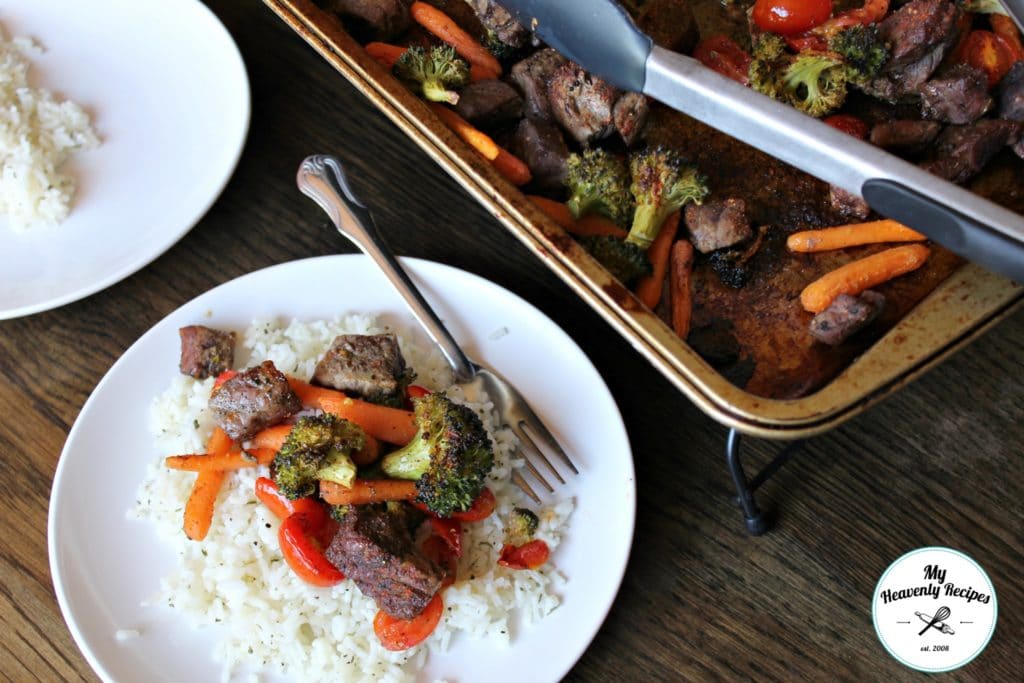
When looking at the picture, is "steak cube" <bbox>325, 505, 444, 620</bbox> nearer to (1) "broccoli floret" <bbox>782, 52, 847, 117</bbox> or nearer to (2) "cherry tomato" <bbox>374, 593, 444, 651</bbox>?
(2) "cherry tomato" <bbox>374, 593, 444, 651</bbox>

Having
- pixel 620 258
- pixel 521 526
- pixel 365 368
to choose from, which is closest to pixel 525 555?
pixel 521 526

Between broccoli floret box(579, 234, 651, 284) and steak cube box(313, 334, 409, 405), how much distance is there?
0.63m

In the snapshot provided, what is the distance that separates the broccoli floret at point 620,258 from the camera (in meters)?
2.47

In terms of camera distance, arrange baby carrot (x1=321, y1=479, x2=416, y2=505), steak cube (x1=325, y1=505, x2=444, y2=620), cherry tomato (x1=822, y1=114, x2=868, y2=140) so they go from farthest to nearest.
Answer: cherry tomato (x1=822, y1=114, x2=868, y2=140) → baby carrot (x1=321, y1=479, x2=416, y2=505) → steak cube (x1=325, y1=505, x2=444, y2=620)

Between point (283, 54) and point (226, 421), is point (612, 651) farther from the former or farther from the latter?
point (283, 54)

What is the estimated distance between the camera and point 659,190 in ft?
8.51

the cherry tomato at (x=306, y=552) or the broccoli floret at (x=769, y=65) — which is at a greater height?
the broccoli floret at (x=769, y=65)

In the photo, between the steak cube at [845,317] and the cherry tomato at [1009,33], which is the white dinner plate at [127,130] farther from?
the cherry tomato at [1009,33]

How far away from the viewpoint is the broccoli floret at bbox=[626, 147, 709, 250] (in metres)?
2.59

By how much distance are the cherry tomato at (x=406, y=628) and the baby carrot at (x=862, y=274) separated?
1.27 m

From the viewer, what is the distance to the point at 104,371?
306cm

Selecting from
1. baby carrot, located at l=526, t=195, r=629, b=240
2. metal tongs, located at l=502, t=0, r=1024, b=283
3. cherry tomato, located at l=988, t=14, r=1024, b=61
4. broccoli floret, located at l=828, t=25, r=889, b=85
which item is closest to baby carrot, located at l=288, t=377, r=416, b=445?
baby carrot, located at l=526, t=195, r=629, b=240

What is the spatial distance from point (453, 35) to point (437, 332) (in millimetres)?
986

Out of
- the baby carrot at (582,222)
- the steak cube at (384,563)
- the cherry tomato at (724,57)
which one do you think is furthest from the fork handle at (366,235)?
the cherry tomato at (724,57)
